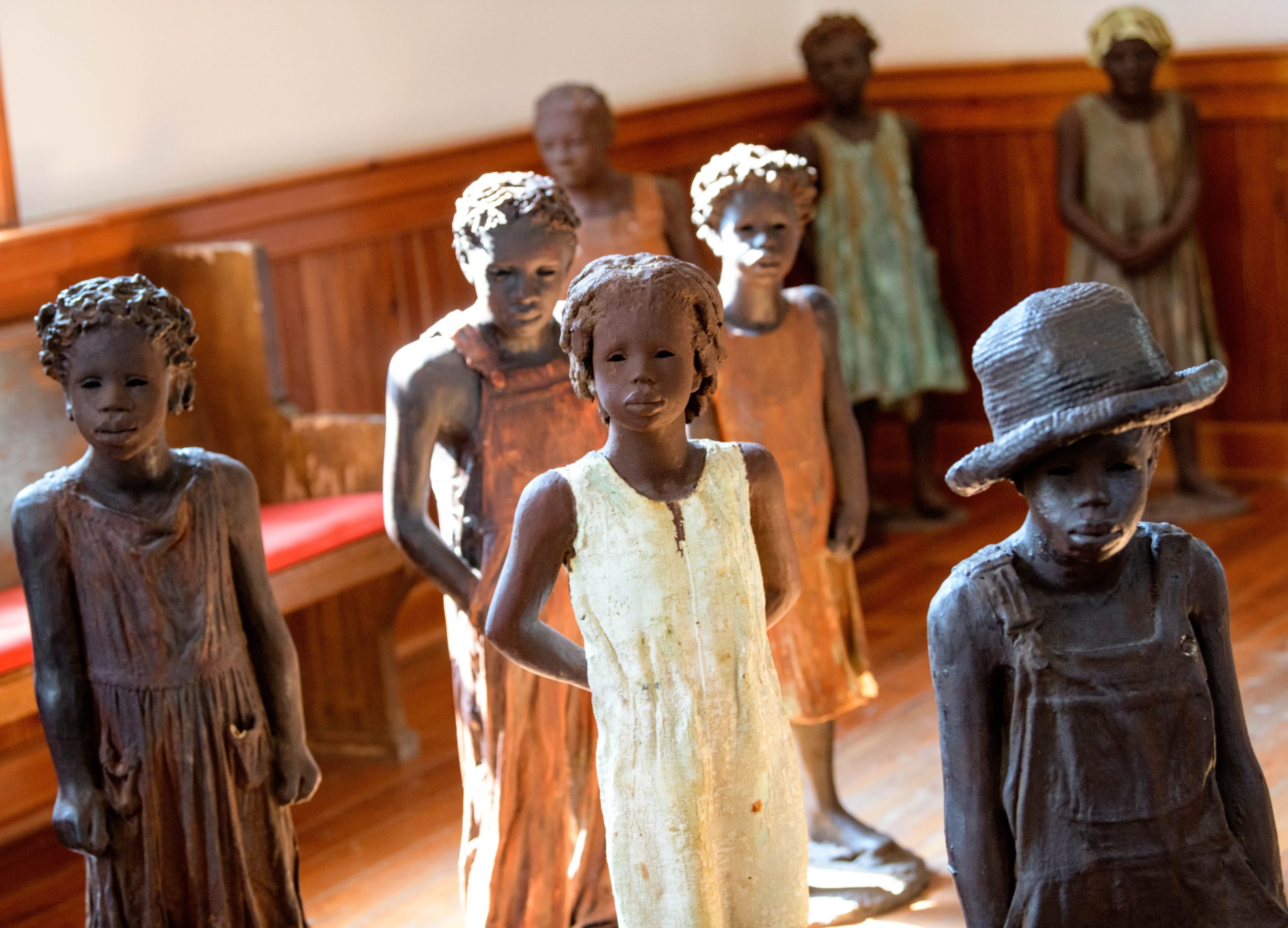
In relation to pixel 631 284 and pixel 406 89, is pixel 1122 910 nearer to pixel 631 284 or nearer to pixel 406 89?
pixel 631 284

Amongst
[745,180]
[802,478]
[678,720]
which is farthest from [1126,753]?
[745,180]

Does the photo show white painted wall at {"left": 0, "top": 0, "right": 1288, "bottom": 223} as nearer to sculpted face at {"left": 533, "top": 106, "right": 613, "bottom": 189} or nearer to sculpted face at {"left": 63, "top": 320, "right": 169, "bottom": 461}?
sculpted face at {"left": 533, "top": 106, "right": 613, "bottom": 189}

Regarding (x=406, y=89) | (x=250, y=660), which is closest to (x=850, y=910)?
(x=250, y=660)

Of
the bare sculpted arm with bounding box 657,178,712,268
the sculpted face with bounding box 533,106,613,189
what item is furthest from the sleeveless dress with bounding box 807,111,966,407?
the sculpted face with bounding box 533,106,613,189

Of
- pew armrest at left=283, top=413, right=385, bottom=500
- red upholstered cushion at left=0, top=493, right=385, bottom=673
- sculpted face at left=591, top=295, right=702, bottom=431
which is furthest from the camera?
pew armrest at left=283, top=413, right=385, bottom=500

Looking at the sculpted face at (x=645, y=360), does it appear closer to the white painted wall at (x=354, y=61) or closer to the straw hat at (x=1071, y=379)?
the straw hat at (x=1071, y=379)

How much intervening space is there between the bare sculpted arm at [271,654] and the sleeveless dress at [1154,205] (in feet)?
14.0

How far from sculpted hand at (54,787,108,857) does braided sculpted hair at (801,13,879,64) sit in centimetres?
460

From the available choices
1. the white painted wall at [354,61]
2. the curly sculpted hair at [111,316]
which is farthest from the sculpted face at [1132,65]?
the curly sculpted hair at [111,316]

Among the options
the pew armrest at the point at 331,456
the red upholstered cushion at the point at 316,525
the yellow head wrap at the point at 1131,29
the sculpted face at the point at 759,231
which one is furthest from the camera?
the yellow head wrap at the point at 1131,29

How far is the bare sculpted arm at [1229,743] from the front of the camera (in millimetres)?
2051

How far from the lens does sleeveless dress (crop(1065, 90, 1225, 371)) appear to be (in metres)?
6.51

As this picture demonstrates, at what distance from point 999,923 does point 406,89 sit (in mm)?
4293

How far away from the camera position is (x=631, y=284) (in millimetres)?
2357
